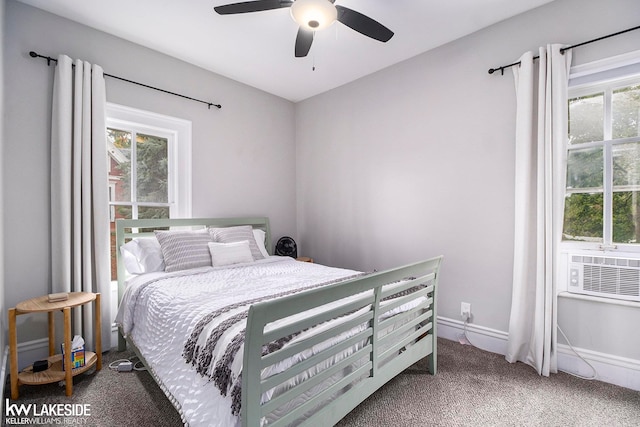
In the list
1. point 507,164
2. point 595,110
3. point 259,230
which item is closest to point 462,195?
point 507,164

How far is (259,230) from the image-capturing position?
137 inches

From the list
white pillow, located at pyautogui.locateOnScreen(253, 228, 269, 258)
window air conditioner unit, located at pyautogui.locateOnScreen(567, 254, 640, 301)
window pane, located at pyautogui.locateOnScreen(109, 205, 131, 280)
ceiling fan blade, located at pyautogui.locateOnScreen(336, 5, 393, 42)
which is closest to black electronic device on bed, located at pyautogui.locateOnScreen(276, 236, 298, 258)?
white pillow, located at pyautogui.locateOnScreen(253, 228, 269, 258)

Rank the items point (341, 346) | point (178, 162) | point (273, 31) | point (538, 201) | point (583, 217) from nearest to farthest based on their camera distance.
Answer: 1. point (341, 346)
2. point (538, 201)
3. point (583, 217)
4. point (273, 31)
5. point (178, 162)

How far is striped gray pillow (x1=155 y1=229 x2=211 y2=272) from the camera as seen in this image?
8.44ft

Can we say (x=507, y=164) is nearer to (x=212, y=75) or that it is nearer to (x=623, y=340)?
(x=623, y=340)

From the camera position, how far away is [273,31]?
8.45ft

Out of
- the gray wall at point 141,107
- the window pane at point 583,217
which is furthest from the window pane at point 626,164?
the gray wall at point 141,107

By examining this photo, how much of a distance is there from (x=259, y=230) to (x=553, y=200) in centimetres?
270

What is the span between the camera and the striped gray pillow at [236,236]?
300 cm

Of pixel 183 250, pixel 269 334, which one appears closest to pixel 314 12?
pixel 269 334

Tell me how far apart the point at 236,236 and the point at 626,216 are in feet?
10.3

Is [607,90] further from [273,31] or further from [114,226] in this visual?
[114,226]

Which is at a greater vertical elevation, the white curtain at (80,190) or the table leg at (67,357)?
the white curtain at (80,190)

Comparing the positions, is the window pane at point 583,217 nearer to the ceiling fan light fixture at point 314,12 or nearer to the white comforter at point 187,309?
the white comforter at point 187,309
